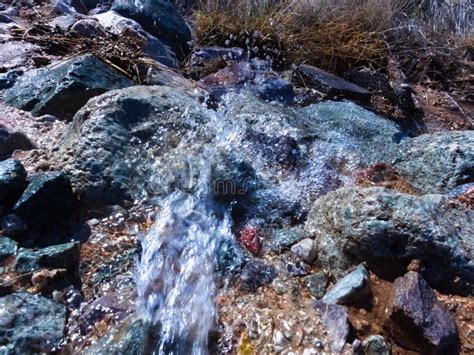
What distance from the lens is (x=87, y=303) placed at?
179cm

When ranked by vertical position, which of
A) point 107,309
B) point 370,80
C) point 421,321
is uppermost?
point 421,321

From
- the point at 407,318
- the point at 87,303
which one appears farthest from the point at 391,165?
the point at 87,303

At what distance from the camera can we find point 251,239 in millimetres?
2211

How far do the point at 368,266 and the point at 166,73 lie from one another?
2094 mm

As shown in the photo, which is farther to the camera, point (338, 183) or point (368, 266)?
point (338, 183)

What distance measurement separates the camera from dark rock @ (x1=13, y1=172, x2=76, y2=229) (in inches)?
79.4

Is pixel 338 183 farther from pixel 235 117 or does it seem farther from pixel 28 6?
pixel 28 6

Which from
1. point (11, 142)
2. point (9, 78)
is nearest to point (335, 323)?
point (11, 142)

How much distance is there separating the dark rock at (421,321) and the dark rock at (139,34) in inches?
101

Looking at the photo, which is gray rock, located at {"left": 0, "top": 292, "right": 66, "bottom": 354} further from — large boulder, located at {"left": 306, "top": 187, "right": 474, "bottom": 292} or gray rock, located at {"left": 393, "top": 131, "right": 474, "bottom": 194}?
gray rock, located at {"left": 393, "top": 131, "right": 474, "bottom": 194}

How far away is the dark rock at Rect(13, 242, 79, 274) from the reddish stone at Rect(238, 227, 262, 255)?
2.25ft

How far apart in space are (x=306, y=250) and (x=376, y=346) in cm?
52

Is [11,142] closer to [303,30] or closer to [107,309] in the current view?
[107,309]

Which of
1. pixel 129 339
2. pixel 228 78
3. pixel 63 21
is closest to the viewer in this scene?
pixel 129 339
